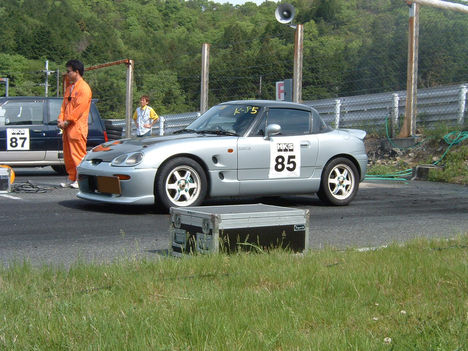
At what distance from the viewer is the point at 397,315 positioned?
3.32 m

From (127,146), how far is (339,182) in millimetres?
2996

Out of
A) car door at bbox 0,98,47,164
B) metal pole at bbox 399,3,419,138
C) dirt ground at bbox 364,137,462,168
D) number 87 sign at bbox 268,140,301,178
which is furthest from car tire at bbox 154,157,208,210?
metal pole at bbox 399,3,419,138

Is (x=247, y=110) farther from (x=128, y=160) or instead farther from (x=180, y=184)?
(x=128, y=160)

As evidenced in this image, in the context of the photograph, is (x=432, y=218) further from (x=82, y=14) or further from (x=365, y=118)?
(x=82, y=14)

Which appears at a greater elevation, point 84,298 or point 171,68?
point 171,68

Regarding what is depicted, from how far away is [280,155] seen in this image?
8562 mm

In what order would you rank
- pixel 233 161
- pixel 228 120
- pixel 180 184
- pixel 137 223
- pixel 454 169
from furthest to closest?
pixel 454 169 → pixel 228 120 → pixel 233 161 → pixel 180 184 → pixel 137 223

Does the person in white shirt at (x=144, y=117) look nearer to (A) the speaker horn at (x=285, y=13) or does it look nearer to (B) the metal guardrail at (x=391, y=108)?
(A) the speaker horn at (x=285, y=13)

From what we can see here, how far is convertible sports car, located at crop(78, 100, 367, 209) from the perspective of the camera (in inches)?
307

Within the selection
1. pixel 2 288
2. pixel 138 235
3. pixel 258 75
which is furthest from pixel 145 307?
pixel 258 75

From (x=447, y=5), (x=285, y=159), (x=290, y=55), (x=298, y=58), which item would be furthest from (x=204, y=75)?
(x=447, y=5)

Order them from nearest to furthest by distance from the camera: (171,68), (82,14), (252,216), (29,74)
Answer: (252,216) → (171,68) → (29,74) → (82,14)

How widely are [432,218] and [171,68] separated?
18303mm

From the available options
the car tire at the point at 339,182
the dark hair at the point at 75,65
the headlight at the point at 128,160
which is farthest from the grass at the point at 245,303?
the dark hair at the point at 75,65
